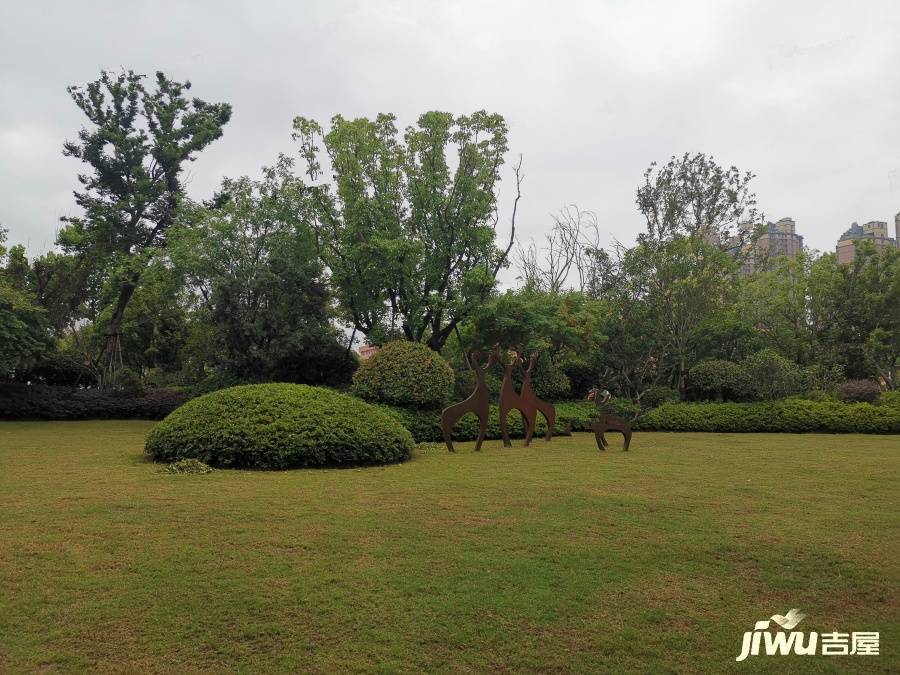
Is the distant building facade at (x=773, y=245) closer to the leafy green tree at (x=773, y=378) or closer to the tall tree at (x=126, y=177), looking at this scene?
the leafy green tree at (x=773, y=378)

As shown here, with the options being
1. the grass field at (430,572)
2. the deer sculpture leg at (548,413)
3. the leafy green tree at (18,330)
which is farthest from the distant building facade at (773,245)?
the leafy green tree at (18,330)

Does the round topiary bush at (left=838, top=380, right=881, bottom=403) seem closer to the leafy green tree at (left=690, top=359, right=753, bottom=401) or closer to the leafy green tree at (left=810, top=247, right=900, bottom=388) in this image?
the leafy green tree at (left=690, top=359, right=753, bottom=401)

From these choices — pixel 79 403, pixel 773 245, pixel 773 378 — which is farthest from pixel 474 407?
pixel 773 245

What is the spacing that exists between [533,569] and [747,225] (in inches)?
907

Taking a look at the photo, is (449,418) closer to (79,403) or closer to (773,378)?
(773,378)

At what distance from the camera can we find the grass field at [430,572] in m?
3.33

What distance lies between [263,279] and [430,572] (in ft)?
41.6

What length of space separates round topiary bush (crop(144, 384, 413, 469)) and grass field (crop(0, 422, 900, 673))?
3.33 ft

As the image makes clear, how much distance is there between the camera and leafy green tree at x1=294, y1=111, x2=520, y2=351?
16875mm

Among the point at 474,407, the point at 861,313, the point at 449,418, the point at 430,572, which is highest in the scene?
the point at 861,313

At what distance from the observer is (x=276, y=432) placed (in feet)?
28.8

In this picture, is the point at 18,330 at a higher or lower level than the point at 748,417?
higher

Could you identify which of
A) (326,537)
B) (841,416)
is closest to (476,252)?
(841,416)

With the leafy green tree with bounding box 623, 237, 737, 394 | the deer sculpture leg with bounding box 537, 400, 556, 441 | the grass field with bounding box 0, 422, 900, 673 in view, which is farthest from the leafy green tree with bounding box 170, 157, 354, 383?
the leafy green tree with bounding box 623, 237, 737, 394
